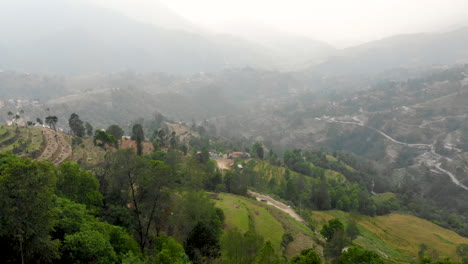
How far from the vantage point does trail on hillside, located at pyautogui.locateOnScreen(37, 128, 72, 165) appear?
184 feet

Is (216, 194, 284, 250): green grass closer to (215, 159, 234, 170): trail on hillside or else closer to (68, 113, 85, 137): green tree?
(215, 159, 234, 170): trail on hillside

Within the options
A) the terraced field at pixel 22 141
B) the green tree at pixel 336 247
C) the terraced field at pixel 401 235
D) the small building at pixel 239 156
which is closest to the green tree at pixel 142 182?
the green tree at pixel 336 247

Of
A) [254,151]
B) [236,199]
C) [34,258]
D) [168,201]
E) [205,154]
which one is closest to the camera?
[34,258]

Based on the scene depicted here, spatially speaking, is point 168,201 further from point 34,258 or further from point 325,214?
point 325,214

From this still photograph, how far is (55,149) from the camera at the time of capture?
2400 inches

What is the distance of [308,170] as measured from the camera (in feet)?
356

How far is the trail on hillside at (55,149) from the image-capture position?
184ft

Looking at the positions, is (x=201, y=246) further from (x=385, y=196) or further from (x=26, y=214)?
(x=385, y=196)

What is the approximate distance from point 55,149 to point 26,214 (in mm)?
52798

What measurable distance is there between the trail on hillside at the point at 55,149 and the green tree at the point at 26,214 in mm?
42671

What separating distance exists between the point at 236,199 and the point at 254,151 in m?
62.8

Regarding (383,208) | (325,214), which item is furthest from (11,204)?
(383,208)

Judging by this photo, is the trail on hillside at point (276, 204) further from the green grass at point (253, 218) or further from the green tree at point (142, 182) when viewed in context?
the green tree at point (142, 182)

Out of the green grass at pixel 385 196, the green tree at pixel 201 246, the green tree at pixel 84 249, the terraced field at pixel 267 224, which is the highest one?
the green tree at pixel 84 249
